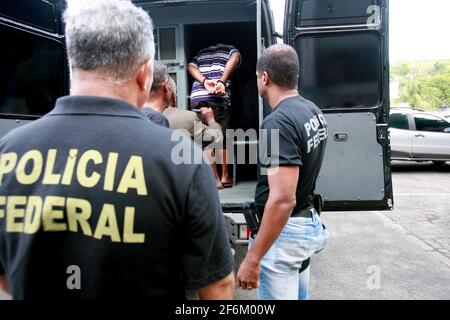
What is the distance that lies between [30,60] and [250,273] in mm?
2743

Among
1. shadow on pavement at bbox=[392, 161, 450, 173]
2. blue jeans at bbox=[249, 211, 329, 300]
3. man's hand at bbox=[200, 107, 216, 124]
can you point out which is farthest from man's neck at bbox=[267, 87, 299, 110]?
shadow on pavement at bbox=[392, 161, 450, 173]

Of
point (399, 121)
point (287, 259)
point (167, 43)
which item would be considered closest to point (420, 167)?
point (399, 121)

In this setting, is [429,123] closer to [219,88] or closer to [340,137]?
[340,137]

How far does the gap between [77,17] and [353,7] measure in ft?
10.3

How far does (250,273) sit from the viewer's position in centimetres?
204

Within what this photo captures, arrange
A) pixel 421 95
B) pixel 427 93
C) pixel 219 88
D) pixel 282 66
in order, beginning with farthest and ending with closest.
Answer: pixel 427 93 → pixel 421 95 → pixel 219 88 → pixel 282 66

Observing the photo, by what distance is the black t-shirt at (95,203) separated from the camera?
1.01 meters

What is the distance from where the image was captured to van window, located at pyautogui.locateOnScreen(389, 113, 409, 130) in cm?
1042

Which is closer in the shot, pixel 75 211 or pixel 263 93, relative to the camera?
pixel 75 211

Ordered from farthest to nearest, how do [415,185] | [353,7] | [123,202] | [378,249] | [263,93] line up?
[415,185], [378,249], [353,7], [263,93], [123,202]

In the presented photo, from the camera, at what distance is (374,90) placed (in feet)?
12.1
